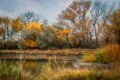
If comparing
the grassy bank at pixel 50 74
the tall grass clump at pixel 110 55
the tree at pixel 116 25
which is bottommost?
the grassy bank at pixel 50 74

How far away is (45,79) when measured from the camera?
10008 mm

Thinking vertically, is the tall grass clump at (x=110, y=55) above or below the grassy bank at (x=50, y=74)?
above

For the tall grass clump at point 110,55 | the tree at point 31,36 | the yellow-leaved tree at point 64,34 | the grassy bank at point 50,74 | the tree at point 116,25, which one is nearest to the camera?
the grassy bank at point 50,74

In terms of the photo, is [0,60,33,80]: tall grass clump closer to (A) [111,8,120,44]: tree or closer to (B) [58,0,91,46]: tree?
(A) [111,8,120,44]: tree

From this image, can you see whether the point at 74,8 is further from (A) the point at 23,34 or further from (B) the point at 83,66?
(B) the point at 83,66

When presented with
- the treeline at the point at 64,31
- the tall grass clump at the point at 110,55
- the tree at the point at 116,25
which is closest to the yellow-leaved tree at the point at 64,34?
the treeline at the point at 64,31

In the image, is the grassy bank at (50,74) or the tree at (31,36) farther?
the tree at (31,36)

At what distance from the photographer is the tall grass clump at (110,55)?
44.9 ft

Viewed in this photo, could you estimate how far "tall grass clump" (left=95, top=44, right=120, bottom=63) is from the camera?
13698 mm

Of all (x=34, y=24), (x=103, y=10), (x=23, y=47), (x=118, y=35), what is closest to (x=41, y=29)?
(x=34, y=24)

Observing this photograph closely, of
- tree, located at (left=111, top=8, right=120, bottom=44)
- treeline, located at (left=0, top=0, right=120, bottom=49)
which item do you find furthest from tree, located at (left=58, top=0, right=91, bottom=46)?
tree, located at (left=111, top=8, right=120, bottom=44)

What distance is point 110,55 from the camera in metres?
14.2

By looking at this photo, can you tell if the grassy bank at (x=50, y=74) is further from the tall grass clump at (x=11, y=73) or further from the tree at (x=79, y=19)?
the tree at (x=79, y=19)

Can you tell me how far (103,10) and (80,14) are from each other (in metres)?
4.04
